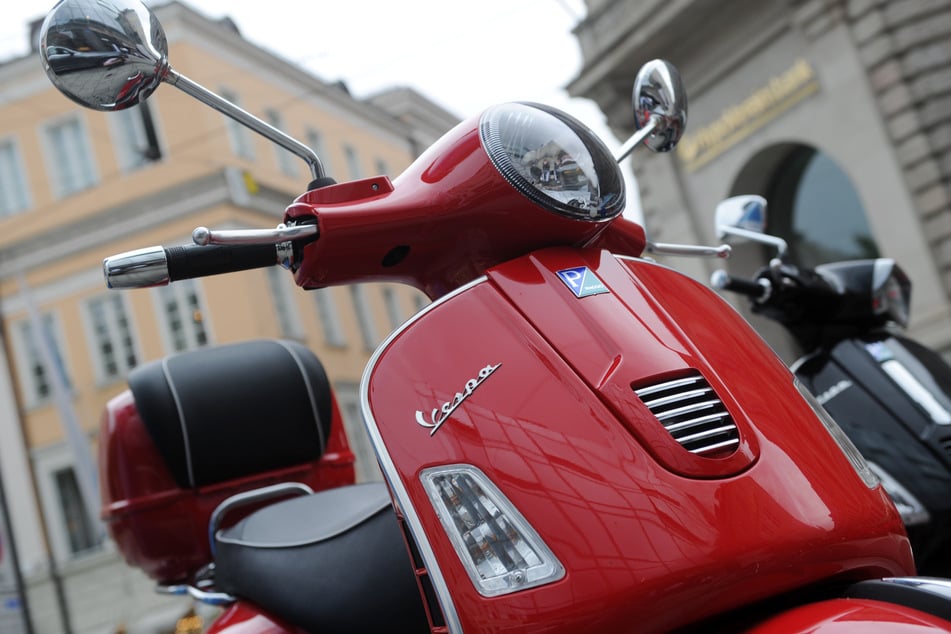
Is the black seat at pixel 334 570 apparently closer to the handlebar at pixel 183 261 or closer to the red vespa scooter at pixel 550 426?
the red vespa scooter at pixel 550 426

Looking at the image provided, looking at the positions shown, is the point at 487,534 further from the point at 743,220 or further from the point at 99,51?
the point at 743,220

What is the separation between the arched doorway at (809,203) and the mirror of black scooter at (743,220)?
8709mm

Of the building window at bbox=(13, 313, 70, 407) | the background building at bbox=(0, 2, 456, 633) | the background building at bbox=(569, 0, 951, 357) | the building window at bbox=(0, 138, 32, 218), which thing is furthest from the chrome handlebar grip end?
the building window at bbox=(0, 138, 32, 218)

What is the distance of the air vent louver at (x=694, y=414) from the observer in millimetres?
1142

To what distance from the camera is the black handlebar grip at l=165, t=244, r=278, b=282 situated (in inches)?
52.4

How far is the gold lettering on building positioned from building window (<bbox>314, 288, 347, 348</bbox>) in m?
13.1

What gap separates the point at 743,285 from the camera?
2348mm

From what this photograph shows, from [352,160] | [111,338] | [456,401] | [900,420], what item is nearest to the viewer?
[456,401]

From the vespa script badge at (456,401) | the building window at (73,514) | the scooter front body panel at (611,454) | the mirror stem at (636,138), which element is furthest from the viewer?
the building window at (73,514)

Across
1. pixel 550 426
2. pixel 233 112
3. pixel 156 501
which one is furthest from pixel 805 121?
pixel 550 426

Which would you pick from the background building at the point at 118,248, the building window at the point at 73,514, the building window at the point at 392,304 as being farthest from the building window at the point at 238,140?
the building window at the point at 73,514

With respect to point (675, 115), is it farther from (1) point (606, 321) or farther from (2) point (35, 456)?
(2) point (35, 456)

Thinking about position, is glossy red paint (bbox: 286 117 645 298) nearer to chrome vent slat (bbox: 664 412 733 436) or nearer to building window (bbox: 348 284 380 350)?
chrome vent slat (bbox: 664 412 733 436)

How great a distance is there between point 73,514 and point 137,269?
76.6 feet
